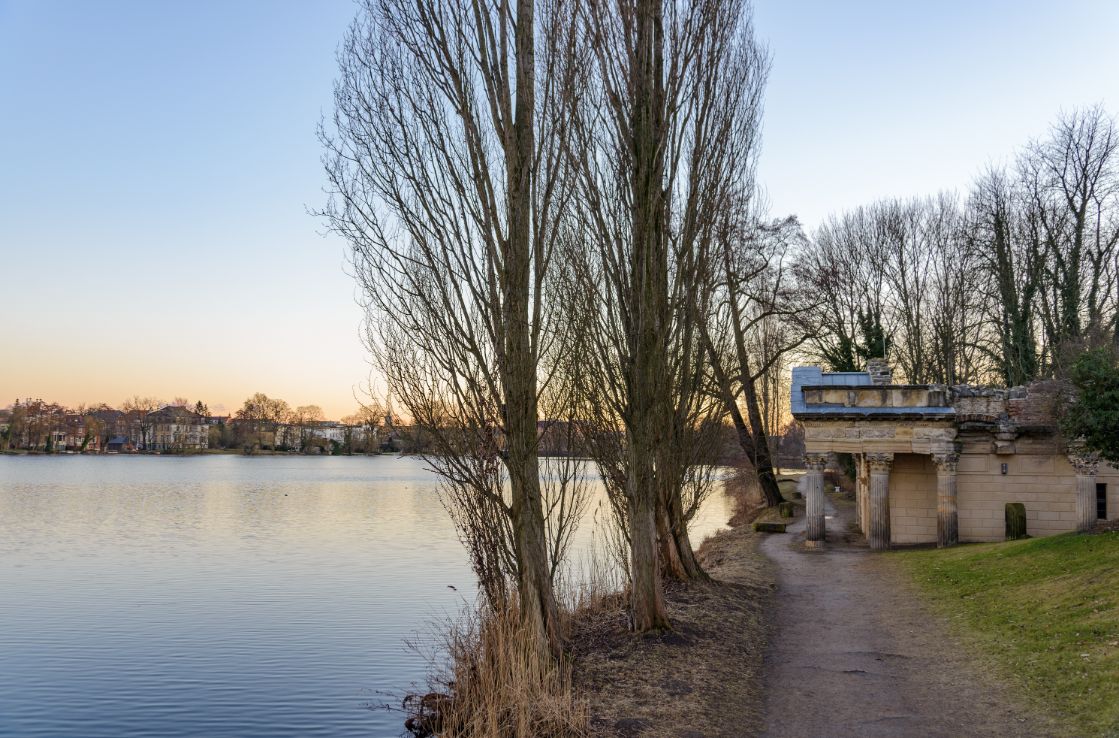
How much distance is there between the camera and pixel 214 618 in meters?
20.5

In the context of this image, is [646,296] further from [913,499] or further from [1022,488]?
[1022,488]

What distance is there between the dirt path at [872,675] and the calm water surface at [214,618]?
217 inches

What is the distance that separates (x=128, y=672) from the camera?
1609 cm

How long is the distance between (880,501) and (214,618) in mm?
20182

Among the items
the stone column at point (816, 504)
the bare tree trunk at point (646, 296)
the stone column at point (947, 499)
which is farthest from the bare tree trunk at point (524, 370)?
the stone column at point (947, 499)

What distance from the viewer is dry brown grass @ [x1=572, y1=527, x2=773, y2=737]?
10016 mm

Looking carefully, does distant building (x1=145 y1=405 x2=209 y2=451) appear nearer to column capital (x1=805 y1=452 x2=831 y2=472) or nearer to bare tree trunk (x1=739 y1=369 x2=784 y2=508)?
bare tree trunk (x1=739 y1=369 x2=784 y2=508)

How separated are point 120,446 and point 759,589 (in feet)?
525

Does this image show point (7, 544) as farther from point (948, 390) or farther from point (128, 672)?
point (948, 390)

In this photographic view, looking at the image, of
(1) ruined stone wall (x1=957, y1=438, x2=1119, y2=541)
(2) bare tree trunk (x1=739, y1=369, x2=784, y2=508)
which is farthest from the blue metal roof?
(2) bare tree trunk (x1=739, y1=369, x2=784, y2=508)

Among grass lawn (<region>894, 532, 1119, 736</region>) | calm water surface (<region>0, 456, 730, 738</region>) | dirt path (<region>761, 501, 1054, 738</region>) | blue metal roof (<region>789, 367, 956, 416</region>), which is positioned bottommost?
calm water surface (<region>0, 456, 730, 738</region>)

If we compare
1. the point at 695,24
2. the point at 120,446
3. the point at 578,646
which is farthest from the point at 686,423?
the point at 120,446

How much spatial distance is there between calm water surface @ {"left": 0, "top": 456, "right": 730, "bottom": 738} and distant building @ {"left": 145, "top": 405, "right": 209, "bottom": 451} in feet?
384

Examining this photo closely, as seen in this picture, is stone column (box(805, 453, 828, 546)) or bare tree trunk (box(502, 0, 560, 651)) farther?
stone column (box(805, 453, 828, 546))
